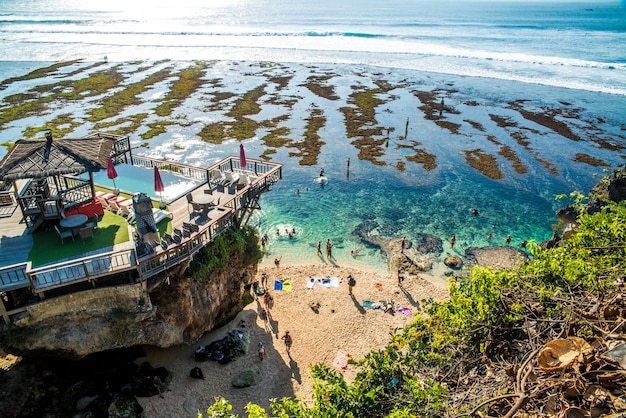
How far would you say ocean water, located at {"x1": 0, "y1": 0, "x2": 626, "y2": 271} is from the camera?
1394 inches

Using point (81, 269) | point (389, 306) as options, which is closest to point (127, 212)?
point (81, 269)

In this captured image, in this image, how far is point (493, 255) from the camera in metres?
30.7

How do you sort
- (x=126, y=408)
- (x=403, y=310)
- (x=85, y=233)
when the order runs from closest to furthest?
1. (x=85, y=233)
2. (x=126, y=408)
3. (x=403, y=310)

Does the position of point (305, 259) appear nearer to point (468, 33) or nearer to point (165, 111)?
point (165, 111)

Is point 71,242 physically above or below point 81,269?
below

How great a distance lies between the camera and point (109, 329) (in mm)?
15195

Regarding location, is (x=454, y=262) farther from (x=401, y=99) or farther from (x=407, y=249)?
(x=401, y=99)

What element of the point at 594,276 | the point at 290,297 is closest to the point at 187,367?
the point at 290,297

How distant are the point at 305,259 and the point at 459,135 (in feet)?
109

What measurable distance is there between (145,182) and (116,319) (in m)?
8.02

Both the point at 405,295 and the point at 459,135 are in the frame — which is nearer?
the point at 405,295

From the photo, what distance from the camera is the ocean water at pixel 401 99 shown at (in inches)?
1394

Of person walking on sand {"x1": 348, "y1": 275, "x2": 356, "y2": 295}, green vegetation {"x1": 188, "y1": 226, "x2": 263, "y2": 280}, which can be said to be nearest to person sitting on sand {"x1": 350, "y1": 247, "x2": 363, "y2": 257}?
person walking on sand {"x1": 348, "y1": 275, "x2": 356, "y2": 295}

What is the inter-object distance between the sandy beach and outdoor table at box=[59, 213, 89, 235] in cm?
720
